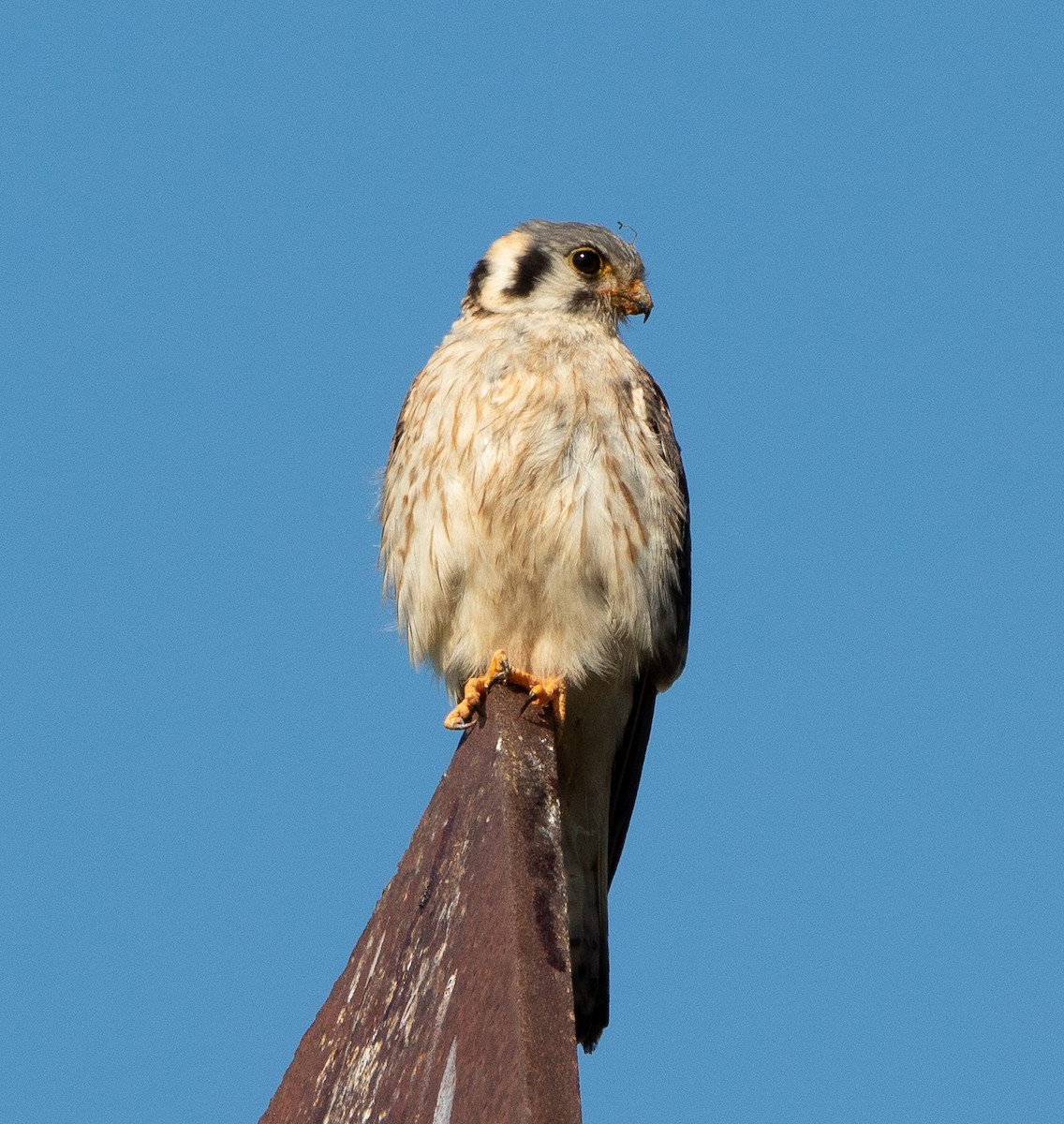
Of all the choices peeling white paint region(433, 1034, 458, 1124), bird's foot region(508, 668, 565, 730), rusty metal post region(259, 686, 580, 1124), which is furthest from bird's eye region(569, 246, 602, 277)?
peeling white paint region(433, 1034, 458, 1124)

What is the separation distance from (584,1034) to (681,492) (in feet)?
5.59

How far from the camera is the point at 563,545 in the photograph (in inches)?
183

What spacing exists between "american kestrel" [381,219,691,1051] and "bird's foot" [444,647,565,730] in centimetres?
1

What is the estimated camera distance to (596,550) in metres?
4.70

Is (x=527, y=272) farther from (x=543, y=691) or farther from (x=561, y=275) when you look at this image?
(x=543, y=691)

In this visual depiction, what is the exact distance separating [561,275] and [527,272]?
4.6 inches

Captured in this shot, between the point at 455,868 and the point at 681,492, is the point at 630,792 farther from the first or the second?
the point at 455,868

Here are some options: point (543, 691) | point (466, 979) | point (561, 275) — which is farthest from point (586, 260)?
point (466, 979)

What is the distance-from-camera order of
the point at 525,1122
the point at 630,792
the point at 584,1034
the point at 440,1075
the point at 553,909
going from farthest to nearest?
1. the point at 630,792
2. the point at 584,1034
3. the point at 553,909
4. the point at 440,1075
5. the point at 525,1122

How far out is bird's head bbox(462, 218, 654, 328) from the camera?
5.57 m

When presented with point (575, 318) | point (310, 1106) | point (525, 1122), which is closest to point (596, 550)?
point (575, 318)

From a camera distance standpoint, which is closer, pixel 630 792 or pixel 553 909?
pixel 553 909

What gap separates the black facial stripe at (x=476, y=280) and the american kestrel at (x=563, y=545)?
0.86 ft

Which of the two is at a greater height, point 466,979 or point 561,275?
point 561,275
